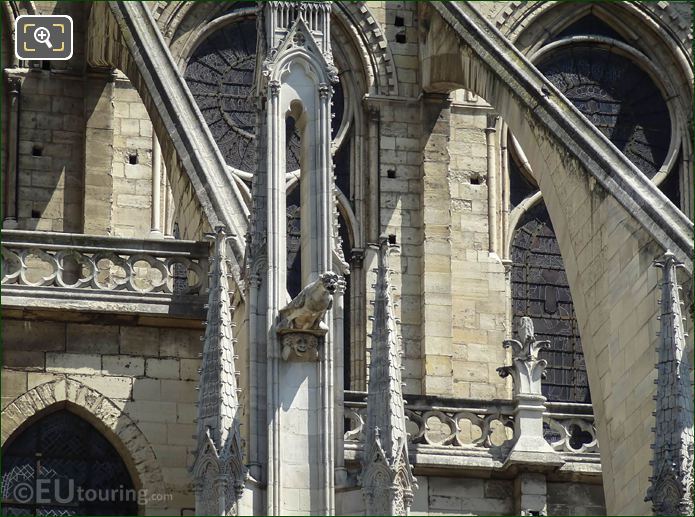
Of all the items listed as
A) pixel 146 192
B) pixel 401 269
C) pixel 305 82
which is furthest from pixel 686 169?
pixel 305 82

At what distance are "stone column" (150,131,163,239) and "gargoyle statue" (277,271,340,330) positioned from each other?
6.59 m

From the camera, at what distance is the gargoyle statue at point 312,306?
23.6 metres

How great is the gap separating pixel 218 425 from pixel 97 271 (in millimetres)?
3757

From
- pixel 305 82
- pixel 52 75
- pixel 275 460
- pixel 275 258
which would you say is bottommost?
pixel 275 460

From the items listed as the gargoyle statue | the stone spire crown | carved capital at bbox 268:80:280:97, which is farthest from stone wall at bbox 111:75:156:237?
the gargoyle statue

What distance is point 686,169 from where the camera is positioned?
32938 mm

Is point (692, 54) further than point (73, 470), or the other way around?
point (692, 54)

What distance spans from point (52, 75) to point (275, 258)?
7545 mm

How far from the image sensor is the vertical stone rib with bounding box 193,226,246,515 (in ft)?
76.5

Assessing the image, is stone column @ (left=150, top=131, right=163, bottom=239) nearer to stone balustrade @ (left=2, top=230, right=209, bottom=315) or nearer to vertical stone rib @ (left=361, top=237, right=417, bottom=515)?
stone balustrade @ (left=2, top=230, right=209, bottom=315)

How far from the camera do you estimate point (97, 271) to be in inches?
1057

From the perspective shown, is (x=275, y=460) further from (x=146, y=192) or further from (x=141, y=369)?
(x=146, y=192)

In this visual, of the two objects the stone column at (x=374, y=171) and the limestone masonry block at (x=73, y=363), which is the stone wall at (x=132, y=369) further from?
the stone column at (x=374, y=171)

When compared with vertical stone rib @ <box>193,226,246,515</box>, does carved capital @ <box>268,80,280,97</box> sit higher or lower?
higher
